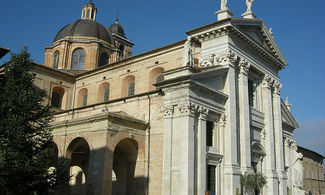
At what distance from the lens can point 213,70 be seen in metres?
17.8

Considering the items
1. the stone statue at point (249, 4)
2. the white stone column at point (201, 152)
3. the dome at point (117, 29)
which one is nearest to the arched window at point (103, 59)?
the dome at point (117, 29)

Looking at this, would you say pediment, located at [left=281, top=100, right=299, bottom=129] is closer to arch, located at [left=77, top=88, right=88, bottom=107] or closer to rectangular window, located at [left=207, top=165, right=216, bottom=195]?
rectangular window, located at [left=207, top=165, right=216, bottom=195]

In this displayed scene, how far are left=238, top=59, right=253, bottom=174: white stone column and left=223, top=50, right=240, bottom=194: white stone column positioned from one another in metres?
0.71

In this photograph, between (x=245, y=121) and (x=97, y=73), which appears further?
(x=97, y=73)

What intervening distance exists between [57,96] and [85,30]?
28.2ft

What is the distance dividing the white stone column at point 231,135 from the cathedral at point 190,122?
0.05m

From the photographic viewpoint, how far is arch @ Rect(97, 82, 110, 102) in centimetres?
2675

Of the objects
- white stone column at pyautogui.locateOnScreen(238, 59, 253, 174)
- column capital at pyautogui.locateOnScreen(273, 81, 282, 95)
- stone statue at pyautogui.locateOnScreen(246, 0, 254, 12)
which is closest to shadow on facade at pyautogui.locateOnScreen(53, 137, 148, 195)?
white stone column at pyautogui.locateOnScreen(238, 59, 253, 174)

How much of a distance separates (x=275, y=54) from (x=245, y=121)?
7.51 m

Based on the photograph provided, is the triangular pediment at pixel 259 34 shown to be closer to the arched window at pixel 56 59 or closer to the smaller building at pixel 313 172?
the smaller building at pixel 313 172

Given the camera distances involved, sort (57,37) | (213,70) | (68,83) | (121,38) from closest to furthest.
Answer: (213,70) < (68,83) < (57,37) < (121,38)

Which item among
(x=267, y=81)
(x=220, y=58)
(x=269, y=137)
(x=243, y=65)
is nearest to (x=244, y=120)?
(x=243, y=65)

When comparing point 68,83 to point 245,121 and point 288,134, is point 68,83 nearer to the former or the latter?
point 245,121

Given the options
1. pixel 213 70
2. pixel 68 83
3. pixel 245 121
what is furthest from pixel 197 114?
pixel 68 83
